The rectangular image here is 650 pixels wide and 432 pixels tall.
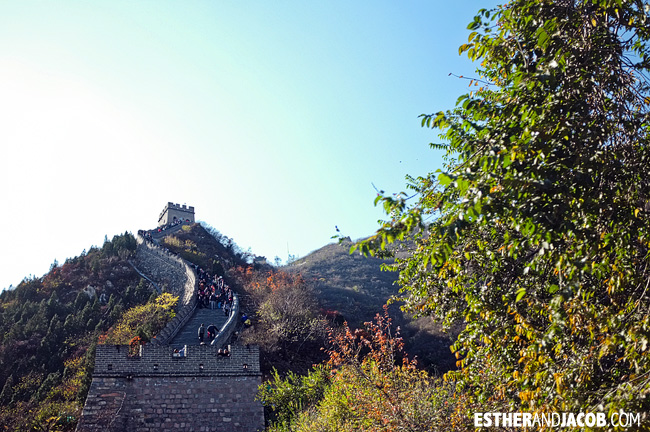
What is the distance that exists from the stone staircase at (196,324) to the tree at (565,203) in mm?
16821

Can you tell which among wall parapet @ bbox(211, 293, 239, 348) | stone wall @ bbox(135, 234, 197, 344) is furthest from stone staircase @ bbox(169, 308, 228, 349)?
wall parapet @ bbox(211, 293, 239, 348)

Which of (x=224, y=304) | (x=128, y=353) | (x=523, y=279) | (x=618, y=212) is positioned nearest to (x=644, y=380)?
(x=618, y=212)

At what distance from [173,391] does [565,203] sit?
13914 mm

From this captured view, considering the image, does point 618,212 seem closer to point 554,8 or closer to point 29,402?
point 554,8

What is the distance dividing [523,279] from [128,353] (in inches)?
529

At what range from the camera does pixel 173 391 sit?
14.6 m

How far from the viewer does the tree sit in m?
4.15

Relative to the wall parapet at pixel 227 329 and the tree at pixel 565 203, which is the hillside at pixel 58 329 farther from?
the tree at pixel 565 203

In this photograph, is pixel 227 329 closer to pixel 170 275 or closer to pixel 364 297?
pixel 170 275

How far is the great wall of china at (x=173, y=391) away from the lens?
1384cm

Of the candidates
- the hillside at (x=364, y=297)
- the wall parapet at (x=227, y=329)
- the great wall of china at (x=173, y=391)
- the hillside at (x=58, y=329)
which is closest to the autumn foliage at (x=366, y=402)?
the great wall of china at (x=173, y=391)

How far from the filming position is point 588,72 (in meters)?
4.77

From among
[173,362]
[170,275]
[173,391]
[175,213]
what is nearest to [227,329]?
[173,362]

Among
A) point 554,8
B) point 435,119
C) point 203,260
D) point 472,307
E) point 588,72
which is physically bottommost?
point 472,307
